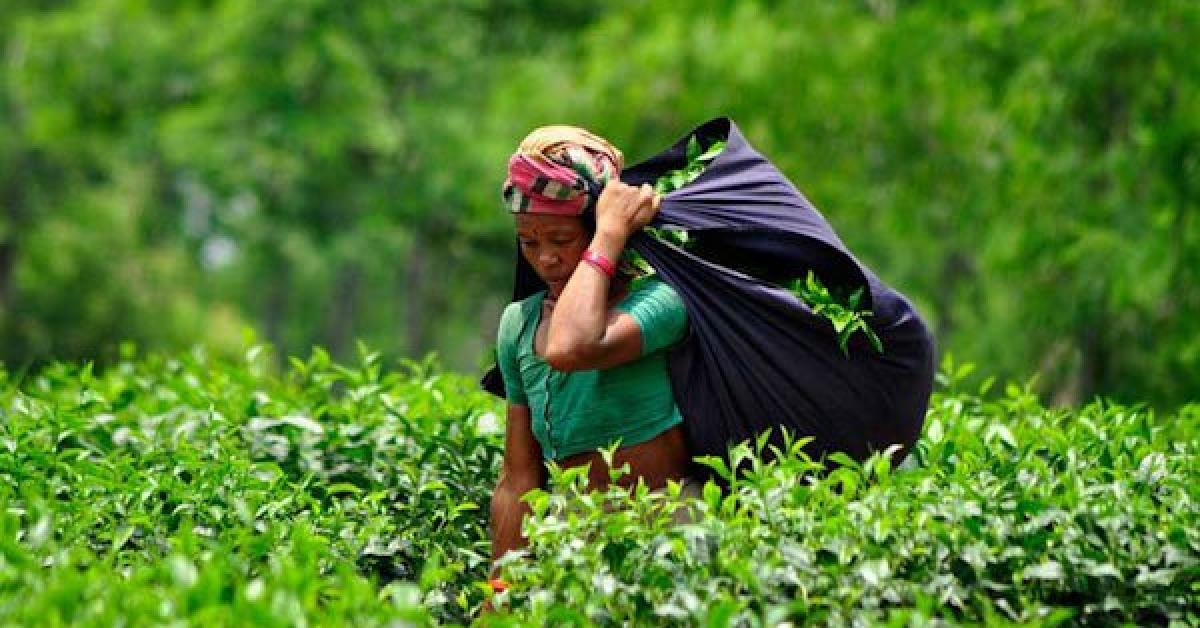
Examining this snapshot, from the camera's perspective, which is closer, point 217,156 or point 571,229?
point 571,229

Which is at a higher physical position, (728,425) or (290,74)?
(728,425)

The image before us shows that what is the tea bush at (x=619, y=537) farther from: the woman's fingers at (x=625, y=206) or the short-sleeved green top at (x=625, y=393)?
the woman's fingers at (x=625, y=206)

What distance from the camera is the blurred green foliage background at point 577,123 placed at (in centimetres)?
1288

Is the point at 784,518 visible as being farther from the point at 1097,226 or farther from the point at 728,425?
the point at 1097,226

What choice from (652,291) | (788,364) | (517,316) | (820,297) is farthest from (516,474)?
(820,297)

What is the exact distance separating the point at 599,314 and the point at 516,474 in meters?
0.66

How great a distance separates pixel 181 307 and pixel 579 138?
27.9 metres

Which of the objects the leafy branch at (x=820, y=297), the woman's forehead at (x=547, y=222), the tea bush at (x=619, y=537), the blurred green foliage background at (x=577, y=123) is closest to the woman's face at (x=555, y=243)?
the woman's forehead at (x=547, y=222)

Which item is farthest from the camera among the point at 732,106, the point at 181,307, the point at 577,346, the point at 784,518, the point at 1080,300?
the point at 181,307

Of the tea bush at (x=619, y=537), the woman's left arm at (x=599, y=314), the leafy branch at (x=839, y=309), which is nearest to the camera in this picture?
the tea bush at (x=619, y=537)

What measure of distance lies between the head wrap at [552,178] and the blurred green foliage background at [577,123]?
403cm

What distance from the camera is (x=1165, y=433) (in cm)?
552

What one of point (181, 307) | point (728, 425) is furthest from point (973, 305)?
point (181, 307)

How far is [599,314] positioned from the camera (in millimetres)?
4387
